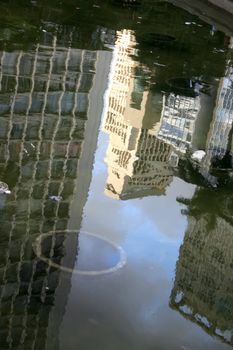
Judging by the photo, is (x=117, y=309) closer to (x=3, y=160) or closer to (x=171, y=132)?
(x=3, y=160)

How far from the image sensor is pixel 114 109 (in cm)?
1100

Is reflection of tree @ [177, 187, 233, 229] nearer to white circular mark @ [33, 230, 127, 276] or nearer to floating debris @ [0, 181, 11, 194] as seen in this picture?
white circular mark @ [33, 230, 127, 276]

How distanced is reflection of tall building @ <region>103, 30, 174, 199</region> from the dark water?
3 cm

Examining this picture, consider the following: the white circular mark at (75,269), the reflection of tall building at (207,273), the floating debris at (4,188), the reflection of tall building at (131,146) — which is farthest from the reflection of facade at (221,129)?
the floating debris at (4,188)

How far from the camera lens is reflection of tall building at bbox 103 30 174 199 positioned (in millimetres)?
8352

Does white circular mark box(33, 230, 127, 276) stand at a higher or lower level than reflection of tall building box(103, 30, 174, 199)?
lower

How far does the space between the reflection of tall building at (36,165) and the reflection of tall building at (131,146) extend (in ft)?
1.15

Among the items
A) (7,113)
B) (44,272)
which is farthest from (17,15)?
(44,272)

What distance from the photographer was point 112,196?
7805 millimetres

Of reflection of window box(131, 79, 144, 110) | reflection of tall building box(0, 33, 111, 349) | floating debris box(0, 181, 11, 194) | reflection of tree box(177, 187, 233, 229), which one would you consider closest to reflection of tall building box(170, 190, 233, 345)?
reflection of tree box(177, 187, 233, 229)

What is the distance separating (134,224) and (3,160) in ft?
6.07

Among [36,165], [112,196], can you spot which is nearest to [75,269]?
[112,196]

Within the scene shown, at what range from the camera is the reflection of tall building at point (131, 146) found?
27.4ft

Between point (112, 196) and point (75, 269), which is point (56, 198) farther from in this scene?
point (75, 269)
